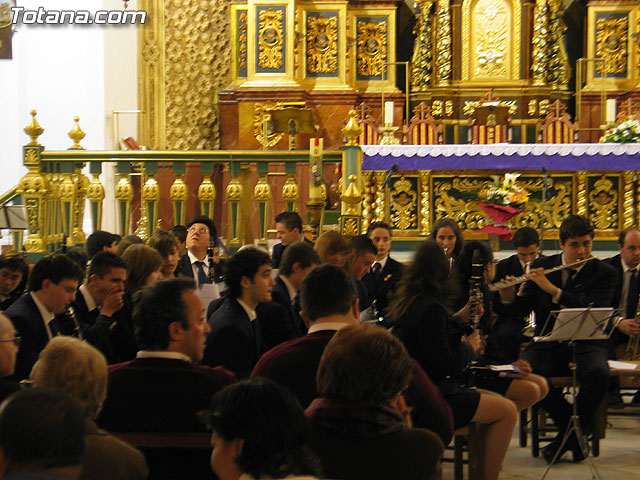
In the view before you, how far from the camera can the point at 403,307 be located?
5.14 metres

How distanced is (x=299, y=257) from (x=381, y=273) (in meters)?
2.13

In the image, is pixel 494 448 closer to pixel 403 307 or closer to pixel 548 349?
pixel 403 307

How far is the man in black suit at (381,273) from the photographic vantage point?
7.48 m

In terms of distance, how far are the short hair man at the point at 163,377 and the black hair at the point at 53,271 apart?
1.06 m

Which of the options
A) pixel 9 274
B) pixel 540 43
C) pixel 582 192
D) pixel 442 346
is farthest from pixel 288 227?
pixel 540 43

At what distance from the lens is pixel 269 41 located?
1370 cm

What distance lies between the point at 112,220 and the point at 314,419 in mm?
10473

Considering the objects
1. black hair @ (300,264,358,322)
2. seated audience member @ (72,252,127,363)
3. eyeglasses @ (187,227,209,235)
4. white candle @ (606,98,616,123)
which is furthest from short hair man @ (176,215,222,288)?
white candle @ (606,98,616,123)

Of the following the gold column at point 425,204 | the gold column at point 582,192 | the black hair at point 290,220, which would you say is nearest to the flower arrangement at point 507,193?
the gold column at point 425,204

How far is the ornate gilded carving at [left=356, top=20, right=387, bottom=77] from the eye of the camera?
14.6 metres

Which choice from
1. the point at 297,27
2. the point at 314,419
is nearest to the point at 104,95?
the point at 297,27

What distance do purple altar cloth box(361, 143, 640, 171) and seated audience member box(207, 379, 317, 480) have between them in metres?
8.66

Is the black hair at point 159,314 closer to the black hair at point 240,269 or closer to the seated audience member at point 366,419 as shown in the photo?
the seated audience member at point 366,419

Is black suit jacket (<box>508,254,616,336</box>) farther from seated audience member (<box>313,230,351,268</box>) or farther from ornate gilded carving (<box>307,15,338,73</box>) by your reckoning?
ornate gilded carving (<box>307,15,338,73</box>)
